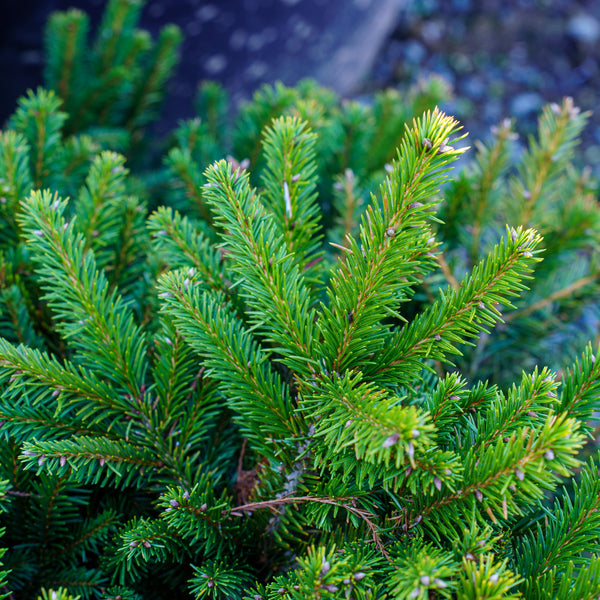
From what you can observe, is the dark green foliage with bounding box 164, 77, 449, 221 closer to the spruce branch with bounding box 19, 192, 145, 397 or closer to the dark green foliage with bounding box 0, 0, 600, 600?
the dark green foliage with bounding box 0, 0, 600, 600

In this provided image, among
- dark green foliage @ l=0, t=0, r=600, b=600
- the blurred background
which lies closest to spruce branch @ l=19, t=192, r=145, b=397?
Answer: dark green foliage @ l=0, t=0, r=600, b=600

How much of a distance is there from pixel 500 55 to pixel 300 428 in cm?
432

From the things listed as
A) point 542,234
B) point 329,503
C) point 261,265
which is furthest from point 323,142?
point 329,503

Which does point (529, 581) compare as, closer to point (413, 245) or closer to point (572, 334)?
point (413, 245)

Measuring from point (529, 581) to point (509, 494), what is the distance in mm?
163

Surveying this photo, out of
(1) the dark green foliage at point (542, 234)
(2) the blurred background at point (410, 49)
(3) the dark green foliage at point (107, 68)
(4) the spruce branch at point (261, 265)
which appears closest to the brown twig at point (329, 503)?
(4) the spruce branch at point (261, 265)

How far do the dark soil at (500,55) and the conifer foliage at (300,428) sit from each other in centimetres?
340

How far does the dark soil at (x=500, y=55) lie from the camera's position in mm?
3857

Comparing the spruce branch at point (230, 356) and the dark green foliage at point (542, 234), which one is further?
the dark green foliage at point (542, 234)

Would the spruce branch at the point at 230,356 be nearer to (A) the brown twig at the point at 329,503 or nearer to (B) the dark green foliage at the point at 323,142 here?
(A) the brown twig at the point at 329,503

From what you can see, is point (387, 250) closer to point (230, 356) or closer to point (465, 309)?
point (465, 309)

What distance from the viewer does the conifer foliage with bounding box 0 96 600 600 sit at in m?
0.61

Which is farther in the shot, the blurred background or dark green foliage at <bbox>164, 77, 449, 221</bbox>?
the blurred background

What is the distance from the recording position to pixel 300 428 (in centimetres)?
74
